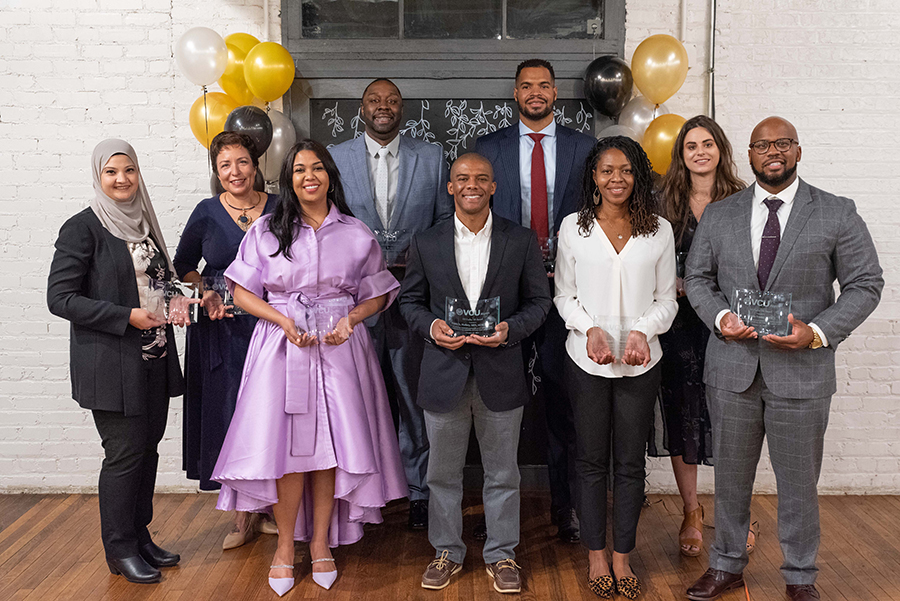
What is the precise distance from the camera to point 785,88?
161 inches

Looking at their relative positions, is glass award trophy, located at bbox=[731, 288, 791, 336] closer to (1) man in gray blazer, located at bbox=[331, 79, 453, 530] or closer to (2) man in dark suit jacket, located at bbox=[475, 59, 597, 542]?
(2) man in dark suit jacket, located at bbox=[475, 59, 597, 542]

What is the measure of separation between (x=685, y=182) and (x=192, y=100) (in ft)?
8.67

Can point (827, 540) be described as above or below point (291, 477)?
below

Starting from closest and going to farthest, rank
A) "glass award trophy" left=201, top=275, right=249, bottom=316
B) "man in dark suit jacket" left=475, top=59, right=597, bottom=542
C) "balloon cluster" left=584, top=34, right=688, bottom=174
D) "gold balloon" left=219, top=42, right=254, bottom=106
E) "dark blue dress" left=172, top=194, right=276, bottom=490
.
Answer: "glass award trophy" left=201, top=275, right=249, bottom=316, "dark blue dress" left=172, top=194, right=276, bottom=490, "man in dark suit jacket" left=475, top=59, right=597, bottom=542, "balloon cluster" left=584, top=34, right=688, bottom=174, "gold balloon" left=219, top=42, right=254, bottom=106

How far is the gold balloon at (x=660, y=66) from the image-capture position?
3.71 meters

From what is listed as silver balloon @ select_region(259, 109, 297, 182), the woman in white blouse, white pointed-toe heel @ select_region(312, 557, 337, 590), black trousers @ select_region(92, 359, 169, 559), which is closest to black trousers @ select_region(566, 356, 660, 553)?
the woman in white blouse

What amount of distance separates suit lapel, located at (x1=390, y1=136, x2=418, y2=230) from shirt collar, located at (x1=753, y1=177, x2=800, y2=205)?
5.02ft

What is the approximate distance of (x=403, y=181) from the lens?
3.56m

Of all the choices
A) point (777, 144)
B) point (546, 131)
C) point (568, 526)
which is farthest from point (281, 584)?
point (777, 144)

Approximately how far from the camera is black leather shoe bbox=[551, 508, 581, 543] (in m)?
3.47

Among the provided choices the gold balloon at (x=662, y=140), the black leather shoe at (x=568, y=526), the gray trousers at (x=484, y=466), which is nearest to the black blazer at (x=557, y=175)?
the gold balloon at (x=662, y=140)

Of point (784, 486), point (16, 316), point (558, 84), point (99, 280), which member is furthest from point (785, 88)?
point (16, 316)

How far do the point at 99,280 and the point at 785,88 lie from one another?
356 centimetres

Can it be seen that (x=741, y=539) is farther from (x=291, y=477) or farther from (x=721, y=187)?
(x=291, y=477)
